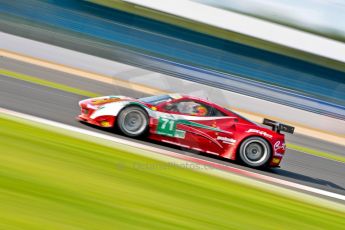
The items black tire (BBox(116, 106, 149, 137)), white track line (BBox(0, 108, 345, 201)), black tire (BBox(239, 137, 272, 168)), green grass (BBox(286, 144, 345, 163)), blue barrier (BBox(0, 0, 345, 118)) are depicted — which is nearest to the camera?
white track line (BBox(0, 108, 345, 201))

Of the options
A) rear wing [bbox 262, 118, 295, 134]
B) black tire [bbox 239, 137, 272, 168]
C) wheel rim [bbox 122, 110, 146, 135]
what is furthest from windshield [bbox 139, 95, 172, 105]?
rear wing [bbox 262, 118, 295, 134]

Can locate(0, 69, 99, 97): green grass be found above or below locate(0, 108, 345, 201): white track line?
above

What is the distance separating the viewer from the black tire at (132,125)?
10.1 m

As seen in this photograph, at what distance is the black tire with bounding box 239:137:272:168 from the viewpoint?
1050 cm

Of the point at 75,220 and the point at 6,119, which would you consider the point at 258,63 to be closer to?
the point at 6,119

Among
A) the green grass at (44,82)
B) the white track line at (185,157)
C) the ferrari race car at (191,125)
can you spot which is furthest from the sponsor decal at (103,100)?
the green grass at (44,82)

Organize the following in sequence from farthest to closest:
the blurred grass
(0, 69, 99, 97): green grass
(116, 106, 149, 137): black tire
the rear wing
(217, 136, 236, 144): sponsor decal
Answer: (0, 69, 99, 97): green grass, (217, 136, 236, 144): sponsor decal, the rear wing, (116, 106, 149, 137): black tire, the blurred grass

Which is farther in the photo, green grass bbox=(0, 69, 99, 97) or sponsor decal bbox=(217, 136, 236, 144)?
green grass bbox=(0, 69, 99, 97)

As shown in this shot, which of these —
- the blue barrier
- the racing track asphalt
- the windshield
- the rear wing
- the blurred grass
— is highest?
the blue barrier

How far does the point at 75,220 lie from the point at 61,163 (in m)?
1.95

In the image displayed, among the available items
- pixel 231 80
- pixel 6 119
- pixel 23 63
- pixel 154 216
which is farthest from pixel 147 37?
pixel 154 216

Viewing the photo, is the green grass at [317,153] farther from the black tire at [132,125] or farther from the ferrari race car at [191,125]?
the black tire at [132,125]

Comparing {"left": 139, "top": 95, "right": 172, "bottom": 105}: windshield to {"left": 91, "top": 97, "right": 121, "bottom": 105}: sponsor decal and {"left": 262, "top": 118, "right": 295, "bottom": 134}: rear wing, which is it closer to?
{"left": 91, "top": 97, "right": 121, "bottom": 105}: sponsor decal

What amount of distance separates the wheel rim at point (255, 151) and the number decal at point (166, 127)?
1.35 metres
